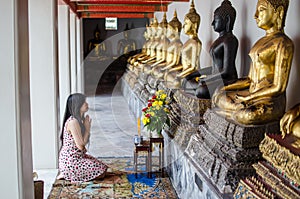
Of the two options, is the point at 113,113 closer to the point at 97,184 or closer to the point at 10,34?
the point at 97,184

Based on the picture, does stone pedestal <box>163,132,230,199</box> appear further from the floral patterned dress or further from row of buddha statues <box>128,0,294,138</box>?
the floral patterned dress

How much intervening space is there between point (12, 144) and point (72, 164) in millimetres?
2006

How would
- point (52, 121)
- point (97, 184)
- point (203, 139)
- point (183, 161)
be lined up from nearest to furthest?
point (203, 139) < point (183, 161) < point (97, 184) < point (52, 121)

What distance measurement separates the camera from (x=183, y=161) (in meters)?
4.26

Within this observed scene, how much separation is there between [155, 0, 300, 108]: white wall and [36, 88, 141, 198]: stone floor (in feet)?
5.74

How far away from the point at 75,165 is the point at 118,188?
576 millimetres

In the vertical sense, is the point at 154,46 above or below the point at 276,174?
above

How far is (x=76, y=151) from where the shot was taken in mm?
4930

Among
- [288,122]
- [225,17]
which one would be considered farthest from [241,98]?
[225,17]

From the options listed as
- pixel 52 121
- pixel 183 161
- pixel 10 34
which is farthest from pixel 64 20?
pixel 10 34

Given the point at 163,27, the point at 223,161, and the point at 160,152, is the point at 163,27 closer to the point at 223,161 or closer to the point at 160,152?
the point at 160,152

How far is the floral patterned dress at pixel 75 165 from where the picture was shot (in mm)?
4887

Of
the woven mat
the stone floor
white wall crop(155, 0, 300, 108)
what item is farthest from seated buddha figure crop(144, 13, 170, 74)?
the woven mat

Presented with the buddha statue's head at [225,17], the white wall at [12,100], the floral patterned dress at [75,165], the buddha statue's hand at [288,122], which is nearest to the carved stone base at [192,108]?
the buddha statue's head at [225,17]
